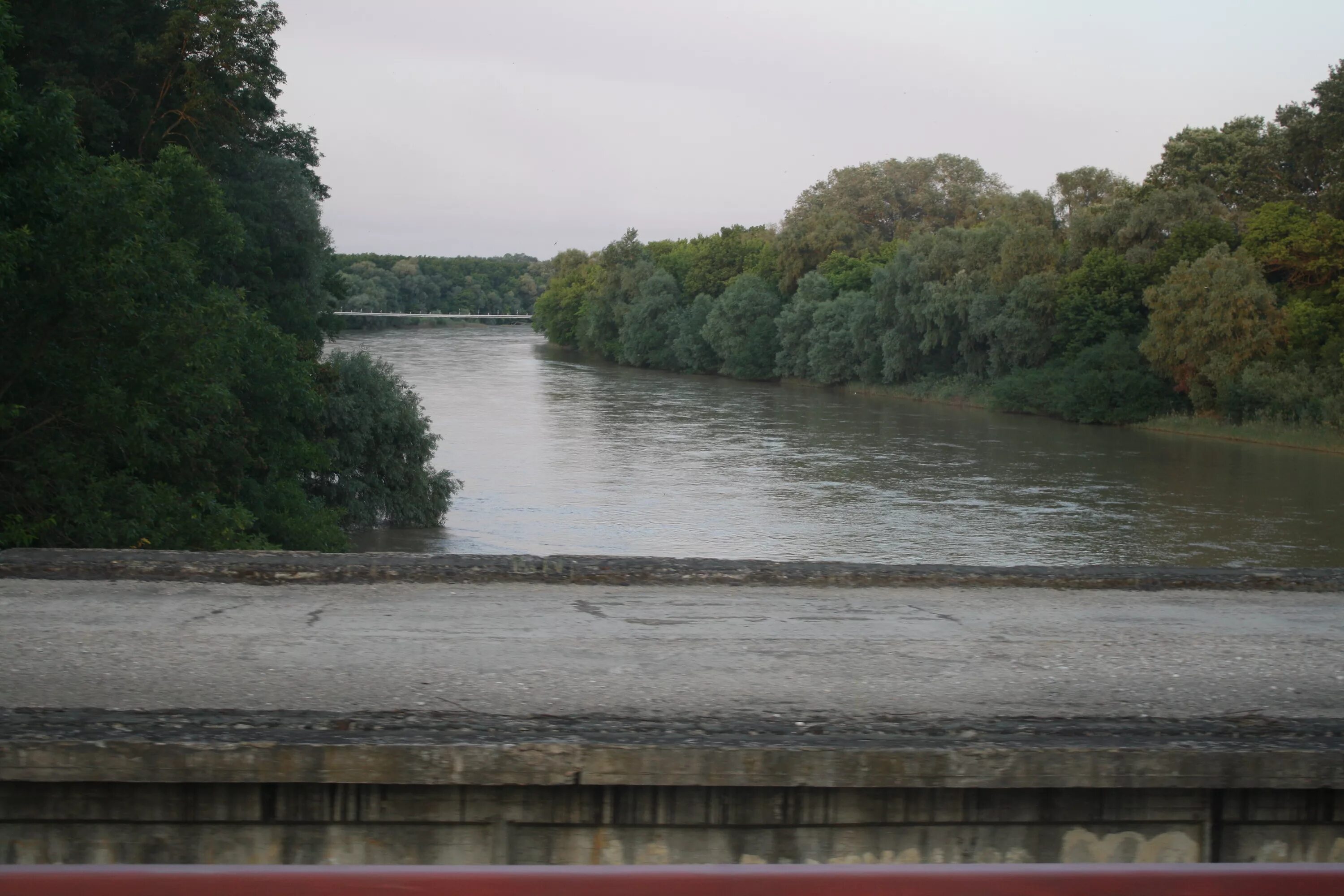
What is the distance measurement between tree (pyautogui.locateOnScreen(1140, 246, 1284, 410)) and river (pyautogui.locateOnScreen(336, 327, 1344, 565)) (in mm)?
2947

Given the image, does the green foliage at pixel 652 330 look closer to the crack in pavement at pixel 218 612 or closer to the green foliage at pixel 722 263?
the green foliage at pixel 722 263

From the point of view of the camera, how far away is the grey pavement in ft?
19.4

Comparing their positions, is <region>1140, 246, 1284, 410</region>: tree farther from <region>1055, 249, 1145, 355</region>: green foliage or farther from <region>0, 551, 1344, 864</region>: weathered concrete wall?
<region>0, 551, 1344, 864</region>: weathered concrete wall

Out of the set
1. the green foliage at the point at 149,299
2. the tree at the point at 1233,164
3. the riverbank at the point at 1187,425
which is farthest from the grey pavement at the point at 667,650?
the tree at the point at 1233,164

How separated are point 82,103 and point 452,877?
2550 centimetres

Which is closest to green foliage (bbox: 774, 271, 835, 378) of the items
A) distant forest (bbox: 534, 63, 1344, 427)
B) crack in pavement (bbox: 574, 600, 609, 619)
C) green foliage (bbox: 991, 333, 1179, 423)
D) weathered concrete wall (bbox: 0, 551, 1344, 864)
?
distant forest (bbox: 534, 63, 1344, 427)

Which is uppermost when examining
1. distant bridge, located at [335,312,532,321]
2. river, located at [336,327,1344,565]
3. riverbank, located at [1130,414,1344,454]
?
distant bridge, located at [335,312,532,321]

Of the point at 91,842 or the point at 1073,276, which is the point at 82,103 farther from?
the point at 1073,276

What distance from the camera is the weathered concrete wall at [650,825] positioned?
4922 mm

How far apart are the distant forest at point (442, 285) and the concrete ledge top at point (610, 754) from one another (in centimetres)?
15925

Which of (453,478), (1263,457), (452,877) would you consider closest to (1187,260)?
(1263,457)

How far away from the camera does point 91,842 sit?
489 centimetres

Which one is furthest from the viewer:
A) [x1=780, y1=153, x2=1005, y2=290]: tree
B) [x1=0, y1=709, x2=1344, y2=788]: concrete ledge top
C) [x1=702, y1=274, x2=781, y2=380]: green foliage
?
[x1=780, y1=153, x2=1005, y2=290]: tree

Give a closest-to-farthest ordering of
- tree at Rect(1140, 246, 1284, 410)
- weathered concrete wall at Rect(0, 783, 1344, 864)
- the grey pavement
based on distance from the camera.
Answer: weathered concrete wall at Rect(0, 783, 1344, 864) → the grey pavement → tree at Rect(1140, 246, 1284, 410)
